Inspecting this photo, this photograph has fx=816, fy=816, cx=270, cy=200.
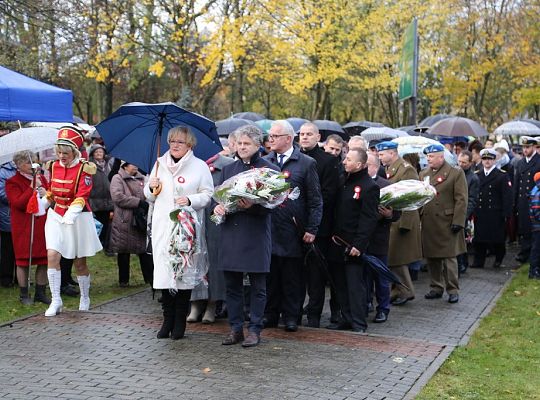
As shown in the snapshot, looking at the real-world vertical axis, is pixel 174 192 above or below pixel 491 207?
above

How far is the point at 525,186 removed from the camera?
15.6 metres

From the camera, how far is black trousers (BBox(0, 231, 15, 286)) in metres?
11.5

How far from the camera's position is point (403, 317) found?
10156 millimetres

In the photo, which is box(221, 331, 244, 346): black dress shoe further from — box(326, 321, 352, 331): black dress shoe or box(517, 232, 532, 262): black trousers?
box(517, 232, 532, 262): black trousers

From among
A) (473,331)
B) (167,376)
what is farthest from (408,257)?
(167,376)

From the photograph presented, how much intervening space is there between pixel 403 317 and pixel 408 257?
91cm

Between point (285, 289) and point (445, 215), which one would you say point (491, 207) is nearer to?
point (445, 215)

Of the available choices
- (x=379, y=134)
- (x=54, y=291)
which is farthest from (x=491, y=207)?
(x=54, y=291)

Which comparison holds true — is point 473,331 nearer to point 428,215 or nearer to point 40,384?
point 428,215

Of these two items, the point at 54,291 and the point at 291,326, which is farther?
the point at 54,291

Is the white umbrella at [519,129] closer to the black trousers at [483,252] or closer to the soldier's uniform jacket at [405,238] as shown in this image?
the black trousers at [483,252]

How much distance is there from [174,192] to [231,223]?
650 mm

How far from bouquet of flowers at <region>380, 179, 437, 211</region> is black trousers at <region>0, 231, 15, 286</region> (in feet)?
17.8

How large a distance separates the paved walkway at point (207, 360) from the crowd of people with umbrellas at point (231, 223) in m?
0.36
